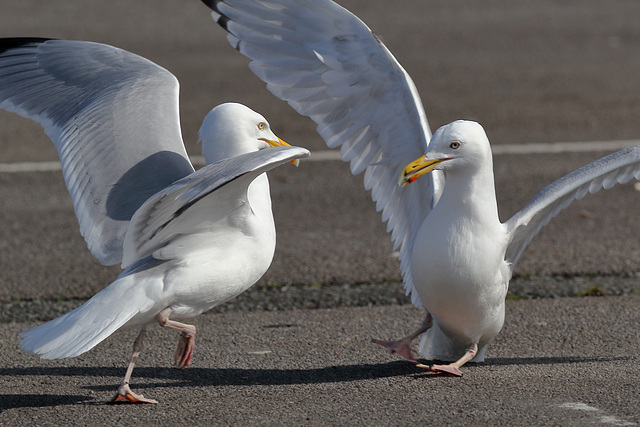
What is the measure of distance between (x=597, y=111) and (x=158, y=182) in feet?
22.4

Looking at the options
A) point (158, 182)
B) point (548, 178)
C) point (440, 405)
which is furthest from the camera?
point (548, 178)

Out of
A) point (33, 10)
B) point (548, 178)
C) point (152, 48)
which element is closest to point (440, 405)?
point (548, 178)

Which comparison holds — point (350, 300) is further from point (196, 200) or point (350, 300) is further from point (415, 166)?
point (196, 200)

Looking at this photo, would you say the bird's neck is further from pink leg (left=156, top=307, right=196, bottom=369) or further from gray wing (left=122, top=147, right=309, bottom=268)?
pink leg (left=156, top=307, right=196, bottom=369)

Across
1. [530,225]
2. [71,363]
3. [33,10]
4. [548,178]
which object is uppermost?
[530,225]

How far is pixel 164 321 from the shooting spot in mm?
4094

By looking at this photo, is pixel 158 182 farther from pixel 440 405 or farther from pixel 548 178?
pixel 548 178

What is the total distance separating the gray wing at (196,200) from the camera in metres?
3.66

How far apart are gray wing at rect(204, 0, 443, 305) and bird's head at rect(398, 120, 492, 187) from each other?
0.54 m

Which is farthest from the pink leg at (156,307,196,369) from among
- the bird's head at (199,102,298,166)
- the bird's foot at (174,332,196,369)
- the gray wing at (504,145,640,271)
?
the gray wing at (504,145,640,271)

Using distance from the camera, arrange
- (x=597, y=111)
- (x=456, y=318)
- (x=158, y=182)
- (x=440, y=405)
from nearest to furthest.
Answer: (x=440, y=405)
(x=456, y=318)
(x=158, y=182)
(x=597, y=111)

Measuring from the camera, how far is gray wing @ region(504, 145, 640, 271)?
4.34 metres

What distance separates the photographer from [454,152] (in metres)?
4.16

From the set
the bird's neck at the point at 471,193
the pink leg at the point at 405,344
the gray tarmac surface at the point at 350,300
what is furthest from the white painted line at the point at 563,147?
the bird's neck at the point at 471,193
